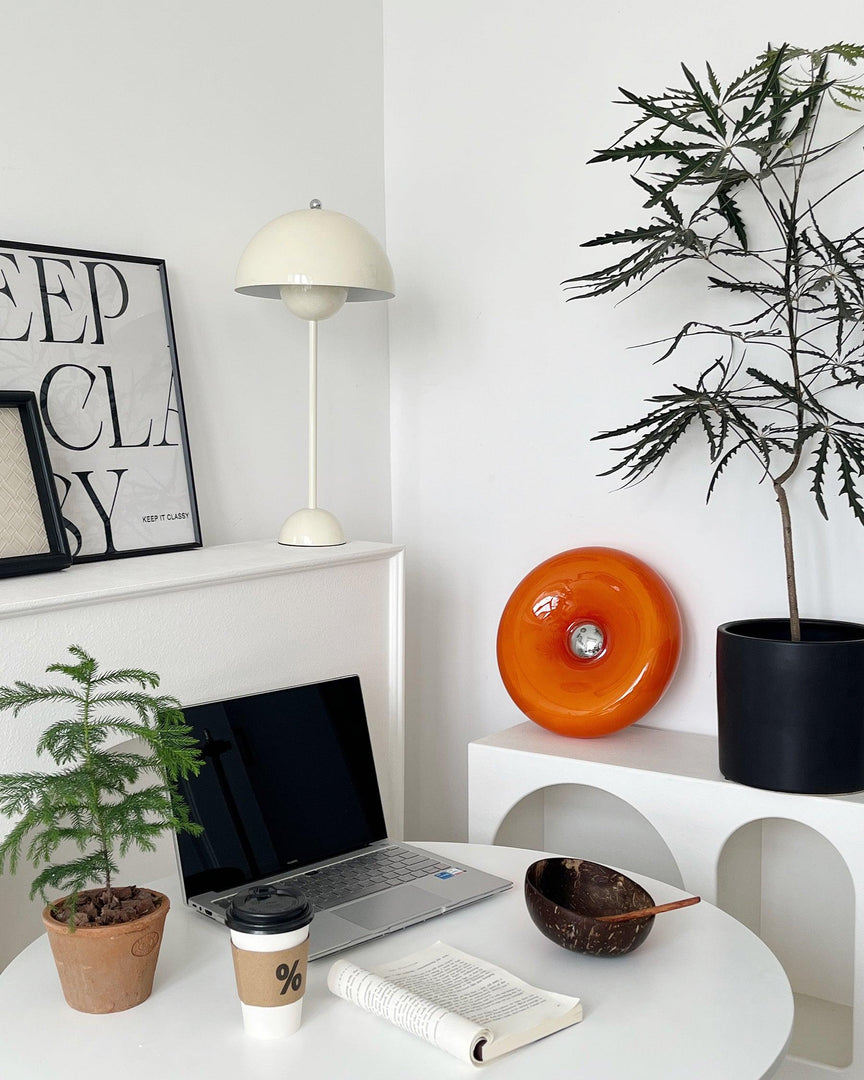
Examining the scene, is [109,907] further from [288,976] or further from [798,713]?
[798,713]

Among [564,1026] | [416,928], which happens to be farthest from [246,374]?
[564,1026]

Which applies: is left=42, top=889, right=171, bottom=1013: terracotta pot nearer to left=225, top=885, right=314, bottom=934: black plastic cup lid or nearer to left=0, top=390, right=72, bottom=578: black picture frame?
left=225, top=885, right=314, bottom=934: black plastic cup lid

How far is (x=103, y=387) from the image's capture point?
1709 millimetres

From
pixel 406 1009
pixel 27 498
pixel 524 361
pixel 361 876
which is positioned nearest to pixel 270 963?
pixel 406 1009

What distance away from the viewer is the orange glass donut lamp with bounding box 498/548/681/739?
6.01 feet

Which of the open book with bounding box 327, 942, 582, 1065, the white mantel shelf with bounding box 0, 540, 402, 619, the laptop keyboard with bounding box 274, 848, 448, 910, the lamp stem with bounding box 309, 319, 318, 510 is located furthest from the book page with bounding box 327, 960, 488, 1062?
the lamp stem with bounding box 309, 319, 318, 510

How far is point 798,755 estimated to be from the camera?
1.57 meters

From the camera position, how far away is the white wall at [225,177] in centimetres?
166

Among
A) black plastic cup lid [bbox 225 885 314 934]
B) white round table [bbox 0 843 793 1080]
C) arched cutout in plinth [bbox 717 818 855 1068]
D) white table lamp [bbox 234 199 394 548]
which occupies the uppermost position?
white table lamp [bbox 234 199 394 548]

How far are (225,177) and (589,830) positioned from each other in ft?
4.62

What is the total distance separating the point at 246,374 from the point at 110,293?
0.33 metres

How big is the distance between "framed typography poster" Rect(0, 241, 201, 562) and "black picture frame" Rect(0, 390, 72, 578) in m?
0.05

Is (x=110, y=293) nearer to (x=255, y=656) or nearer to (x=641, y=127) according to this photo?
(x=255, y=656)

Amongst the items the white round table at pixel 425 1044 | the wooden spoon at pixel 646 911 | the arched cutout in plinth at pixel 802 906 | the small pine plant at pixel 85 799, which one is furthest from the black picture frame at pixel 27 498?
the arched cutout in plinth at pixel 802 906
